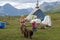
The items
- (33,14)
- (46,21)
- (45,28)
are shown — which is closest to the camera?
(45,28)

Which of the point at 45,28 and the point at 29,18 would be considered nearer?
the point at 45,28

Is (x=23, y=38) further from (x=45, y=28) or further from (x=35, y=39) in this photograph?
(x=45, y=28)

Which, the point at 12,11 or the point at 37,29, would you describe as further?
the point at 12,11

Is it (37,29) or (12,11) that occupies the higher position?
(12,11)

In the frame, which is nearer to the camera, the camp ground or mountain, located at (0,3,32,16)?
the camp ground

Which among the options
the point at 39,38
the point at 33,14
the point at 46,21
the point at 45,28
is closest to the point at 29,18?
the point at 33,14

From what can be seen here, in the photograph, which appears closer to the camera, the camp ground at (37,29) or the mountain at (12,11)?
the camp ground at (37,29)

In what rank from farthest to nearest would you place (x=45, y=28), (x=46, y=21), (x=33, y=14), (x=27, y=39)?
1. (x=33, y=14)
2. (x=46, y=21)
3. (x=45, y=28)
4. (x=27, y=39)

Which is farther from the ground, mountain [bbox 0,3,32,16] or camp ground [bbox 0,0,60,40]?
mountain [bbox 0,3,32,16]

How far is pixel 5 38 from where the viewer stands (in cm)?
1988

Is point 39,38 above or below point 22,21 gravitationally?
below

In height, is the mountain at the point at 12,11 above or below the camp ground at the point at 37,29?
above

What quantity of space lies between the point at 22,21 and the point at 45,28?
887 centimetres

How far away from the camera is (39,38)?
65.4 ft
